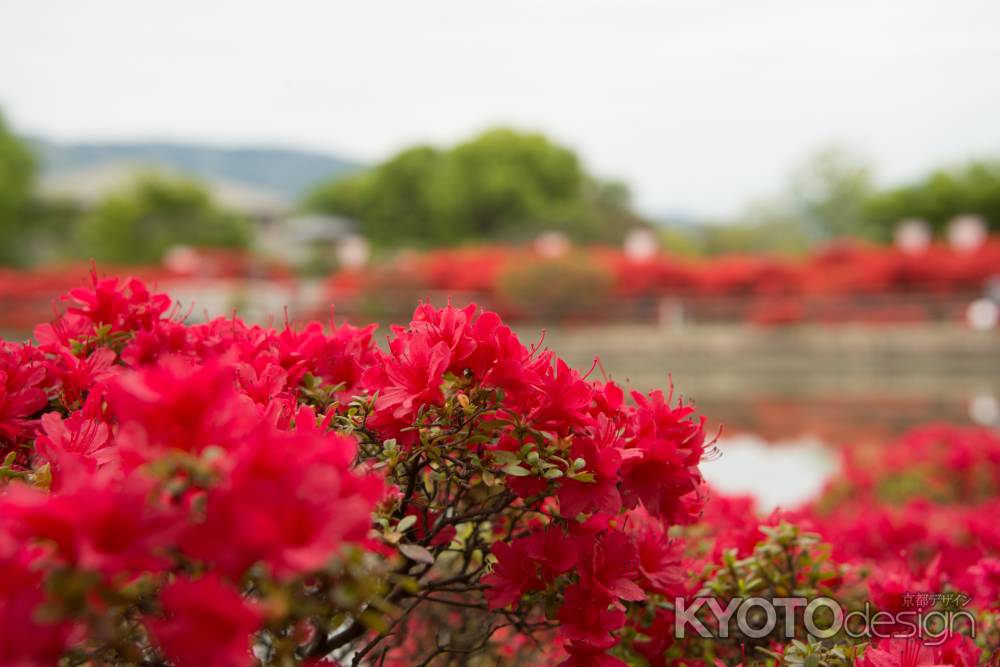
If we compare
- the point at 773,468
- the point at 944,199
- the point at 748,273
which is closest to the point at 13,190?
the point at 748,273

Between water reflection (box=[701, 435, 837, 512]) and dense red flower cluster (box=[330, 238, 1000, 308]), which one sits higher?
dense red flower cluster (box=[330, 238, 1000, 308])

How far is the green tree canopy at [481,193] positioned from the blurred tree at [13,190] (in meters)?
17.9

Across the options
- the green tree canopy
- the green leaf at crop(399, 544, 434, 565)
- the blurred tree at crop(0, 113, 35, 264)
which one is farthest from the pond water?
the blurred tree at crop(0, 113, 35, 264)

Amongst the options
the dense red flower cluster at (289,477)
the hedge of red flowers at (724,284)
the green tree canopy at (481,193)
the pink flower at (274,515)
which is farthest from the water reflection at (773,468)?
the green tree canopy at (481,193)

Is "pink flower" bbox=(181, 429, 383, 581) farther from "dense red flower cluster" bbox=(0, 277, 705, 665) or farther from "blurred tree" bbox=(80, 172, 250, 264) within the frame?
"blurred tree" bbox=(80, 172, 250, 264)

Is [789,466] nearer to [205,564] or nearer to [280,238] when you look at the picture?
[205,564]

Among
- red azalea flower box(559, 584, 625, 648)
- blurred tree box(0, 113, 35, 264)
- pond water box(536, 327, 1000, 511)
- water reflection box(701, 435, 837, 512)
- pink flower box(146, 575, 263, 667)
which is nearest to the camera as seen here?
pink flower box(146, 575, 263, 667)

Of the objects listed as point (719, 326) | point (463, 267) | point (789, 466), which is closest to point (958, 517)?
point (789, 466)

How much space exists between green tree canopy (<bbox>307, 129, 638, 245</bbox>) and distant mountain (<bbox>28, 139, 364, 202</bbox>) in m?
126

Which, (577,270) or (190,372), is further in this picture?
(577,270)

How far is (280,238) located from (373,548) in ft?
173

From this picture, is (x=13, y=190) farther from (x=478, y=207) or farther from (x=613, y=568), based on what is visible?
(x=613, y=568)

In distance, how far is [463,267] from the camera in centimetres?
2059

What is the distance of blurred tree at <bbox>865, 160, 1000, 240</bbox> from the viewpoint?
103ft
